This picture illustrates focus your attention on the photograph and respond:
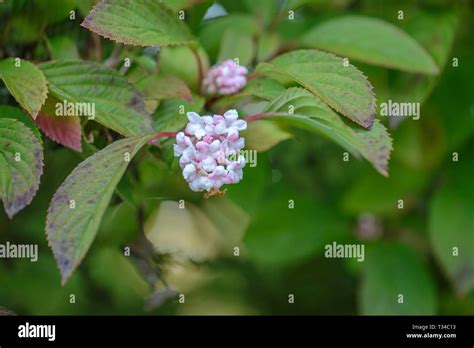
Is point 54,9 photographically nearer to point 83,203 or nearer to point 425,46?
point 83,203

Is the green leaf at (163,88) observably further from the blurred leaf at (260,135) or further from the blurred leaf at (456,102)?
the blurred leaf at (456,102)

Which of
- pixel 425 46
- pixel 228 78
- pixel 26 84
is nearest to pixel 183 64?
pixel 228 78

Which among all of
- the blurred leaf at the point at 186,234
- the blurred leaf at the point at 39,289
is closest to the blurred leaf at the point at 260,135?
the blurred leaf at the point at 186,234

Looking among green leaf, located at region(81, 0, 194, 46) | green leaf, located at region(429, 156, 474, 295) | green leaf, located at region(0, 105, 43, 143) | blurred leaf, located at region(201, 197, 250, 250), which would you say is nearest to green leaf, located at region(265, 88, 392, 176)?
green leaf, located at region(81, 0, 194, 46)

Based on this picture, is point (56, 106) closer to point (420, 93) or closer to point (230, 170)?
point (230, 170)

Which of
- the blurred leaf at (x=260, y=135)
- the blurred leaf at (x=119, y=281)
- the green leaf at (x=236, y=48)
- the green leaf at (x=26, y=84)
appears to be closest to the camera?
the green leaf at (x=26, y=84)
